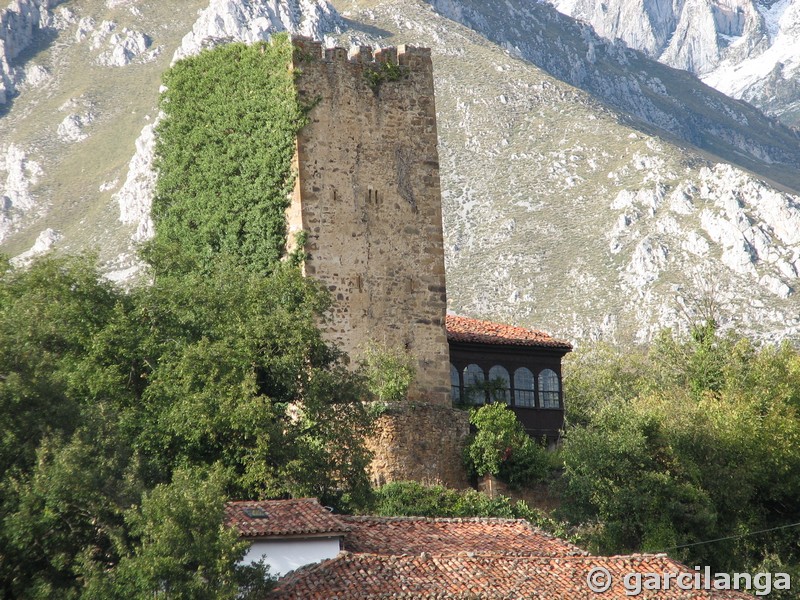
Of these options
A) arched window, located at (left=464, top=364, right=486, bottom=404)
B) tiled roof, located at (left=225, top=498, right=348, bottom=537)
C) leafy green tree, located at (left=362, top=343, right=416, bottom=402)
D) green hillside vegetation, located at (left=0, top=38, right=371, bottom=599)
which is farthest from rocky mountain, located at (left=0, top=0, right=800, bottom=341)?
tiled roof, located at (left=225, top=498, right=348, bottom=537)

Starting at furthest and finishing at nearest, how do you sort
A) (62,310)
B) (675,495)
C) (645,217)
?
(645,217)
(675,495)
(62,310)

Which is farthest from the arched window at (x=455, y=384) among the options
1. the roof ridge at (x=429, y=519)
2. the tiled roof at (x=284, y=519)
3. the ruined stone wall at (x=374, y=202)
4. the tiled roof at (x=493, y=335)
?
the tiled roof at (x=284, y=519)

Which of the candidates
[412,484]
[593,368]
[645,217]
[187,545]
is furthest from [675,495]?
[645,217]

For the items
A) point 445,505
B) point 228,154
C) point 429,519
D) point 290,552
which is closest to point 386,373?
point 445,505

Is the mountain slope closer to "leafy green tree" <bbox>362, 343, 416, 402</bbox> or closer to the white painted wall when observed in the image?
"leafy green tree" <bbox>362, 343, 416, 402</bbox>

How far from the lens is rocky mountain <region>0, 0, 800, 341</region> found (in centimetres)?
10525

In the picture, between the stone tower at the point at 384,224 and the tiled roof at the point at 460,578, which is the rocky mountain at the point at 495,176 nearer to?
the stone tower at the point at 384,224

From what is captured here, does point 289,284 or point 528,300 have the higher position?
point 528,300

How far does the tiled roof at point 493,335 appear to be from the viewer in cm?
4656

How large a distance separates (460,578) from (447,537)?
4207mm

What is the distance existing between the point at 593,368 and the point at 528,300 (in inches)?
1425

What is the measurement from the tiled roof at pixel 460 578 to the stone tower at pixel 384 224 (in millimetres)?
10654

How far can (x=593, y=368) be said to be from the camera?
66.9 meters

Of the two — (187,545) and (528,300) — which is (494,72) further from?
(187,545)
